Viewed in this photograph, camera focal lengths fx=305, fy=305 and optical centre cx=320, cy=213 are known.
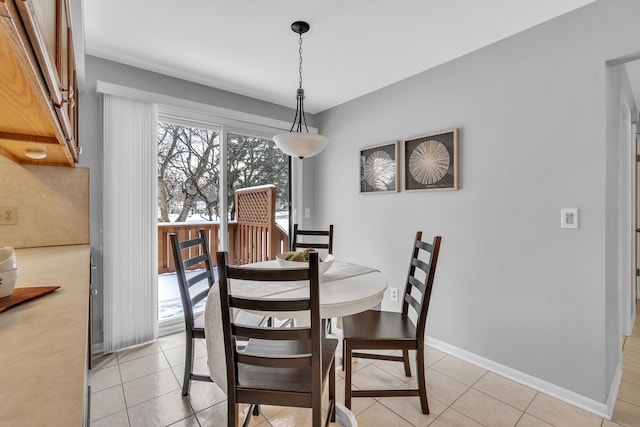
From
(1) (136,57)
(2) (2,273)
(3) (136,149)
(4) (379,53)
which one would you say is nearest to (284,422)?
(2) (2,273)

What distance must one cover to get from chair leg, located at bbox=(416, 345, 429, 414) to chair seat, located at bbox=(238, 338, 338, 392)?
54 cm

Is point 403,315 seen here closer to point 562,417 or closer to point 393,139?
point 562,417

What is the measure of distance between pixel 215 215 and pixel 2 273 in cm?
225

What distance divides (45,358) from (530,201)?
2456mm

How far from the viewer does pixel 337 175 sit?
11.6 feet

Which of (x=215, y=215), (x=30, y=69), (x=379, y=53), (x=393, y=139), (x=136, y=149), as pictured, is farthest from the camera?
(x=215, y=215)

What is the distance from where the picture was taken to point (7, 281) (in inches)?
36.2

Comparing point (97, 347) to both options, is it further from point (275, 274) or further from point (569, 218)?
point (569, 218)

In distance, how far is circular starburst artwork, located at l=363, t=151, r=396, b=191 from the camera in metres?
Answer: 2.95

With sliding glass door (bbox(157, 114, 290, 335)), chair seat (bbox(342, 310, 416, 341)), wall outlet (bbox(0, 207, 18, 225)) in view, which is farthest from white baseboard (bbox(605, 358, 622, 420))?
wall outlet (bbox(0, 207, 18, 225))

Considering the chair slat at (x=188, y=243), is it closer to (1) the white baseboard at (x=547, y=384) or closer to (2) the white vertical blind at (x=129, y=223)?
(2) the white vertical blind at (x=129, y=223)

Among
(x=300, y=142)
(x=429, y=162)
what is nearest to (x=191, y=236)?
(x=300, y=142)

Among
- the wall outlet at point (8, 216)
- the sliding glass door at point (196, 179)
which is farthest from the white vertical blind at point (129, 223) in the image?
the wall outlet at point (8, 216)

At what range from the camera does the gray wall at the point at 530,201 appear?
179 cm
